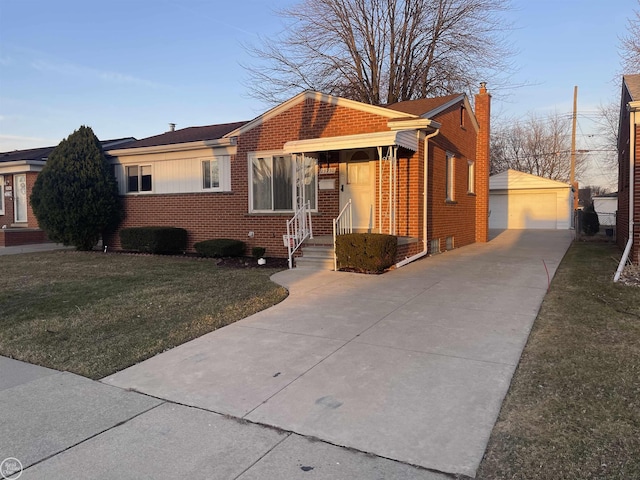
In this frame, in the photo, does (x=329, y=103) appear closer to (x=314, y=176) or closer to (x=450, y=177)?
(x=314, y=176)

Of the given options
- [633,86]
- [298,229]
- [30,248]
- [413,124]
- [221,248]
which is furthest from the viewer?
[30,248]

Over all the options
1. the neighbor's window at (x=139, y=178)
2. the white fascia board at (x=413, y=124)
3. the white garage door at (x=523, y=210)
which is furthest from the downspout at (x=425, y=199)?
the white garage door at (x=523, y=210)

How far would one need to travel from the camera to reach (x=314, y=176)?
12414mm

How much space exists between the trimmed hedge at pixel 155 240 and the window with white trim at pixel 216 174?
5.42 ft

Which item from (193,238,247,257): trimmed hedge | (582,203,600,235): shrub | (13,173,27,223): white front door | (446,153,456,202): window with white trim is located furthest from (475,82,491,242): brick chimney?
(13,173,27,223): white front door

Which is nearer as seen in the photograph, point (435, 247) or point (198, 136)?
point (435, 247)

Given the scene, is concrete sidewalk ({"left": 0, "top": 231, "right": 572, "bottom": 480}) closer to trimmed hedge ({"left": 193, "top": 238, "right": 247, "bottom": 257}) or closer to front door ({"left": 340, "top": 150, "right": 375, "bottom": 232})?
front door ({"left": 340, "top": 150, "right": 375, "bottom": 232})

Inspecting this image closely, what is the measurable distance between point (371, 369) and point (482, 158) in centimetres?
1458

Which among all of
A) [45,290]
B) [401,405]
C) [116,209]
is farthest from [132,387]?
[116,209]

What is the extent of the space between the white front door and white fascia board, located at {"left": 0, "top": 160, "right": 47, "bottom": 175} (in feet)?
1.34

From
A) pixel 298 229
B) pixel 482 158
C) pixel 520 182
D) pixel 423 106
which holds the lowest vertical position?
pixel 298 229

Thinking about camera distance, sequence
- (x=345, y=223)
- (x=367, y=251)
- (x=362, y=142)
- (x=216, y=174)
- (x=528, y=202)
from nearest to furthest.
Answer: (x=367, y=251) < (x=362, y=142) < (x=345, y=223) < (x=216, y=174) < (x=528, y=202)

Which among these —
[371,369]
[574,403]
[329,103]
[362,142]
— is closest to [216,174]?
[329,103]

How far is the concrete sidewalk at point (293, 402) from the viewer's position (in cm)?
294
